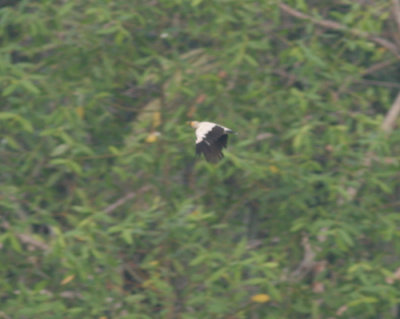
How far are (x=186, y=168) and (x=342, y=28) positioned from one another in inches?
43.3

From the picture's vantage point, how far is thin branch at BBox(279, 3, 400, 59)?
4.42m

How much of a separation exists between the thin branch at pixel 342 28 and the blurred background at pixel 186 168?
2cm

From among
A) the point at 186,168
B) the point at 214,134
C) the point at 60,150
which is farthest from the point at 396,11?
the point at 60,150

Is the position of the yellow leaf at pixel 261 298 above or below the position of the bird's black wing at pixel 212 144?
below

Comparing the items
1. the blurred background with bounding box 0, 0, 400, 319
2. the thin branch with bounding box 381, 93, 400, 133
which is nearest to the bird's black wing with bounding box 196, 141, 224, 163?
the blurred background with bounding box 0, 0, 400, 319

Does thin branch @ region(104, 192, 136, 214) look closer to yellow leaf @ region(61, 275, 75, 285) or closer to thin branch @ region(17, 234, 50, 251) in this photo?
thin branch @ region(17, 234, 50, 251)

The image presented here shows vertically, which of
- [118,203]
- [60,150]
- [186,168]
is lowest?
[118,203]

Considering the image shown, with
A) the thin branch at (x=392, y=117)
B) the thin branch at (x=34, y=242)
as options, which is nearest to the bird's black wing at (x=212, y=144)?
the thin branch at (x=34, y=242)

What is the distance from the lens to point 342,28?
442cm

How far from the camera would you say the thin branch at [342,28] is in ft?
14.5

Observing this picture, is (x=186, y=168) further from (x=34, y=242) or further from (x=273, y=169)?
(x=34, y=242)

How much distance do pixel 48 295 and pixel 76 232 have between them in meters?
0.34

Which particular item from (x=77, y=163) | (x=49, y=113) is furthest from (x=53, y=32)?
(x=77, y=163)

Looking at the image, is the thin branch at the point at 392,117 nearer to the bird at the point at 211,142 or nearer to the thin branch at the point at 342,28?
the thin branch at the point at 342,28
